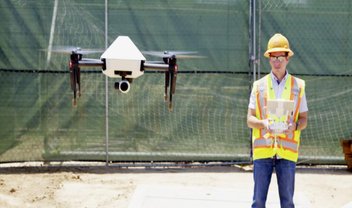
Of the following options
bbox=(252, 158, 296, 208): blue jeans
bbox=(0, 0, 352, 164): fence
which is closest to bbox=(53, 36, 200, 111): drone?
bbox=(252, 158, 296, 208): blue jeans

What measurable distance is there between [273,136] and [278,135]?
0.05 metres

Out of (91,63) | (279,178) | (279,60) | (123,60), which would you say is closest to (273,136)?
(279,178)

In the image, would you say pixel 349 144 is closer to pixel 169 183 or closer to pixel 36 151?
pixel 169 183

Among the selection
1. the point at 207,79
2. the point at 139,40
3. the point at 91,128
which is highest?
the point at 139,40

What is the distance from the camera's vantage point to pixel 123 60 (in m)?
4.48

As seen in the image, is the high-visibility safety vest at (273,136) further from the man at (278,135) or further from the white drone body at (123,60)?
the white drone body at (123,60)

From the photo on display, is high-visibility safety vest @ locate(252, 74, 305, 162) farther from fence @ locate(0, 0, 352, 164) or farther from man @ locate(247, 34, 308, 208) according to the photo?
fence @ locate(0, 0, 352, 164)

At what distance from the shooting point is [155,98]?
8.45m

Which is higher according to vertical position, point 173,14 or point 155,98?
point 173,14

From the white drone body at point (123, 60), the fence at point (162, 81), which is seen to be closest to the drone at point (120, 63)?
the white drone body at point (123, 60)

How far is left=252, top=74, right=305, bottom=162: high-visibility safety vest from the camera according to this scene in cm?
451

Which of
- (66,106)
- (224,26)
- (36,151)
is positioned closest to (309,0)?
(224,26)

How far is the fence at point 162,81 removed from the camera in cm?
825

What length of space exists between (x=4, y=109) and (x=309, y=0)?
5048 mm
